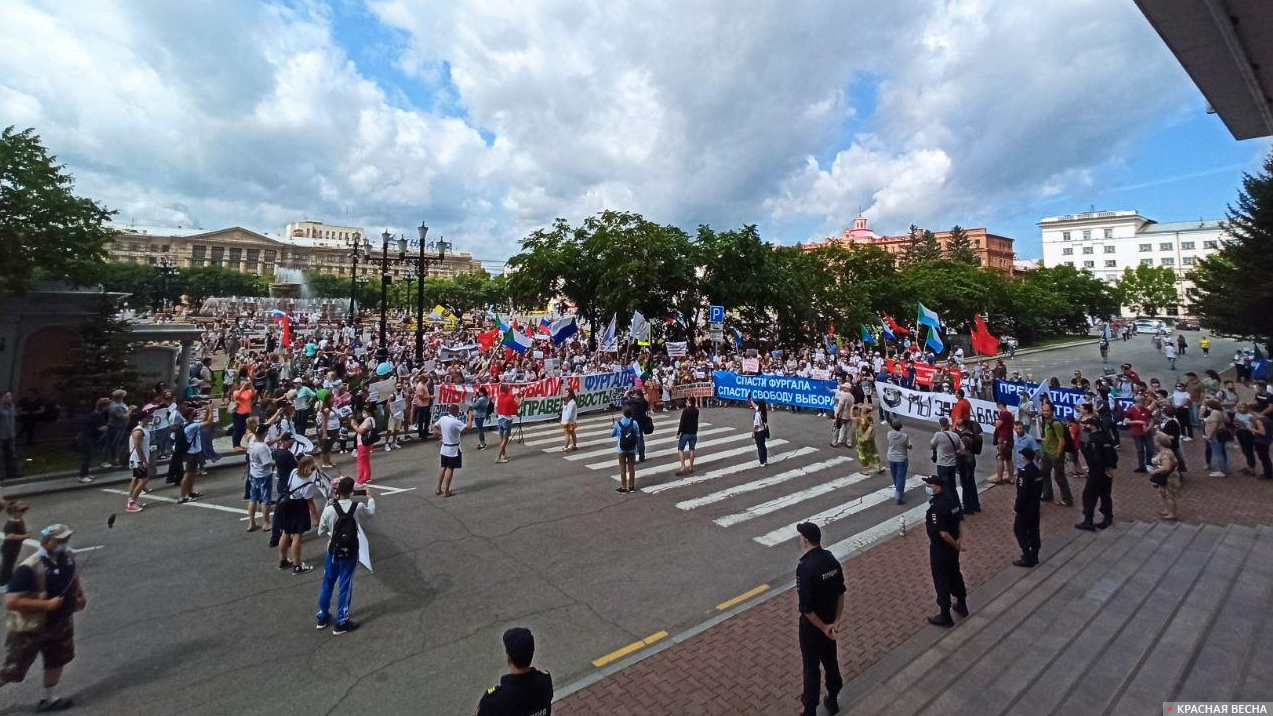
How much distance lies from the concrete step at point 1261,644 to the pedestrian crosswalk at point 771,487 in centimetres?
418

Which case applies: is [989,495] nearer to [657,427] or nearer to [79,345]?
[657,427]

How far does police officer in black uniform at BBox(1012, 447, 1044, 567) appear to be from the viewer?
7.58m

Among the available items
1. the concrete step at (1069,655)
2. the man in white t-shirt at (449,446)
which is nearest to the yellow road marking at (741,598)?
the concrete step at (1069,655)

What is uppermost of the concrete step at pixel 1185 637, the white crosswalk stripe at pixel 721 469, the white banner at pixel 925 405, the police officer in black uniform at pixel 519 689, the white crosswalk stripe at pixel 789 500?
the white banner at pixel 925 405

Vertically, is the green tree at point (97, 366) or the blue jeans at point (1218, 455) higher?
the green tree at point (97, 366)

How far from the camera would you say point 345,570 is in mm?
6453

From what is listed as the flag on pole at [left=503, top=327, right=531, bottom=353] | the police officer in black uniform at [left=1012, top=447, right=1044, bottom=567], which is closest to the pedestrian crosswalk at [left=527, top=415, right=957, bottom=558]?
the police officer in black uniform at [left=1012, top=447, right=1044, bottom=567]

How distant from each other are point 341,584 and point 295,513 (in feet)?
6.88

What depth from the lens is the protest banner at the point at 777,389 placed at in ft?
68.7

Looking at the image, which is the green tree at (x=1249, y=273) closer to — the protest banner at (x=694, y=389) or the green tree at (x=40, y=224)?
the protest banner at (x=694, y=389)

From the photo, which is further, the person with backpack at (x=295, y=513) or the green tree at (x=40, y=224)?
the green tree at (x=40, y=224)

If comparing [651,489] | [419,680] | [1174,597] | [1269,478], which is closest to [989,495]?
[1174,597]

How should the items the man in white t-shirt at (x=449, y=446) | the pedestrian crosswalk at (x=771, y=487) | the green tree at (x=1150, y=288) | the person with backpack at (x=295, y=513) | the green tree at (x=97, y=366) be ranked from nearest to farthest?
1. the person with backpack at (x=295, y=513)
2. the pedestrian crosswalk at (x=771, y=487)
3. the man in white t-shirt at (x=449, y=446)
4. the green tree at (x=97, y=366)
5. the green tree at (x=1150, y=288)

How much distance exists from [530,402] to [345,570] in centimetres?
1319
